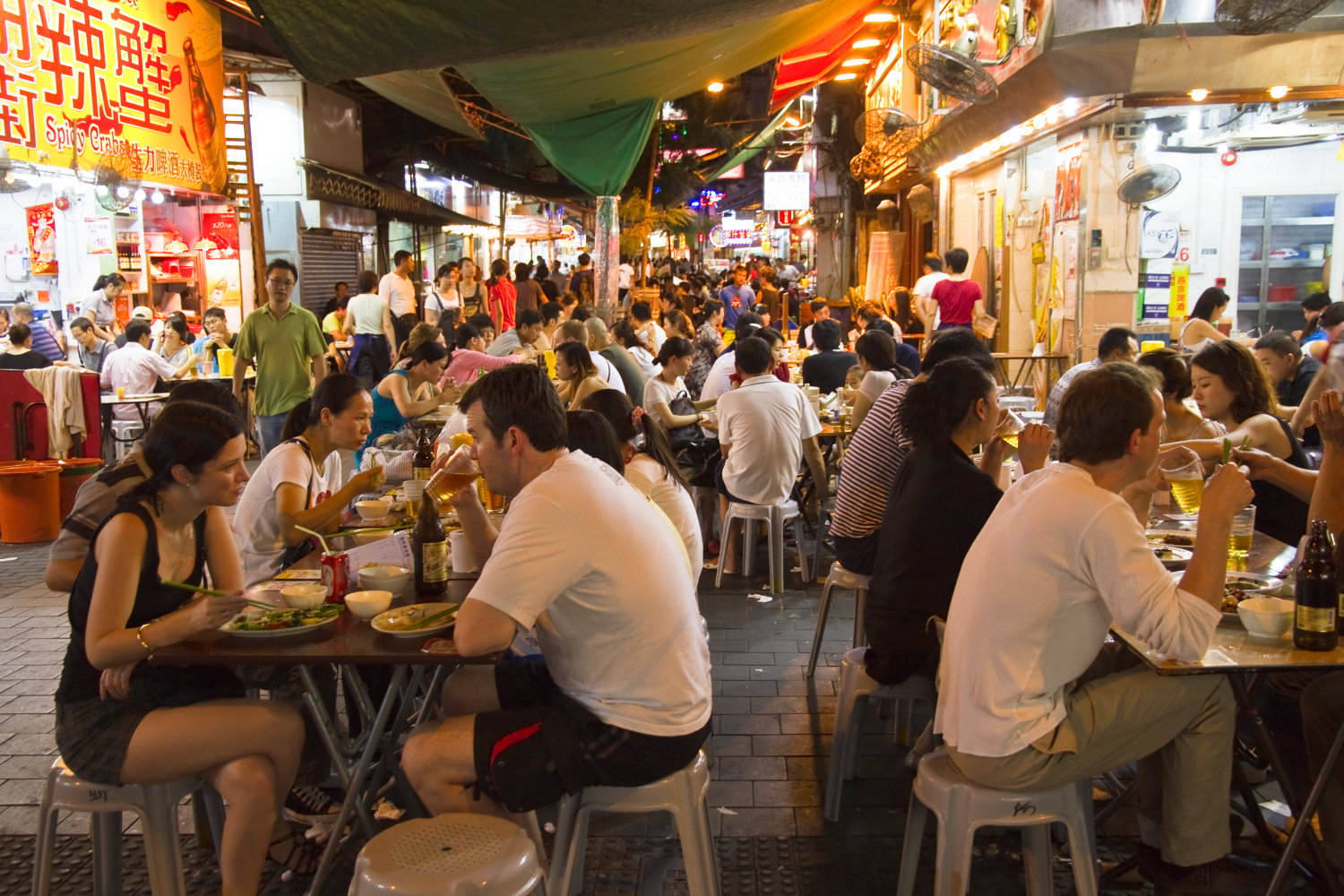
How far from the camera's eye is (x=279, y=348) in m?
7.64

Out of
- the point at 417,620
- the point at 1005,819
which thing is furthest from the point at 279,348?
the point at 1005,819

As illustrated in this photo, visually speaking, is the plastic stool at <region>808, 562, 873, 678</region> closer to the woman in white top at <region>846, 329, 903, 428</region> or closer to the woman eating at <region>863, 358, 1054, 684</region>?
the woman eating at <region>863, 358, 1054, 684</region>

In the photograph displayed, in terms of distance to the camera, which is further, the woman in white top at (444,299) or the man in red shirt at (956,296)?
the woman in white top at (444,299)

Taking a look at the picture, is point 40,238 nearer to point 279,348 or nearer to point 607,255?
point 607,255

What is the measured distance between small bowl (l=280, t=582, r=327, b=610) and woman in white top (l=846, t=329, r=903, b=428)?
413cm

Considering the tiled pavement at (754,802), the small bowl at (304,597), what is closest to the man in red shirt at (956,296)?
the tiled pavement at (754,802)

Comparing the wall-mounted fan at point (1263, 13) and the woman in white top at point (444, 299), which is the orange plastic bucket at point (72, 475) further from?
the wall-mounted fan at point (1263, 13)

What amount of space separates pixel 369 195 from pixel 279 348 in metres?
8.09

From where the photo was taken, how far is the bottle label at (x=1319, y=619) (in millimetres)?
2562

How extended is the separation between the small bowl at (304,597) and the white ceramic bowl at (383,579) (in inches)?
5.2

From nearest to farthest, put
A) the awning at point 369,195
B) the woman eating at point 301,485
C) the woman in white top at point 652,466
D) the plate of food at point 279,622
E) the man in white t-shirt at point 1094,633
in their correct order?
the man in white t-shirt at point 1094,633 → the plate of food at point 279,622 → the woman eating at point 301,485 → the woman in white top at point 652,466 → the awning at point 369,195

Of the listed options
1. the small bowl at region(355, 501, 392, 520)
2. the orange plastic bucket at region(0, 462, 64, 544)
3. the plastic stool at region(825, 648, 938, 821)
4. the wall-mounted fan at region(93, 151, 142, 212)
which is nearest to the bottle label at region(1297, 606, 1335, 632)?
the plastic stool at region(825, 648, 938, 821)

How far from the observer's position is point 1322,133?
9.70 metres

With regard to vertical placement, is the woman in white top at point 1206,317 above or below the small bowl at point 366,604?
above
